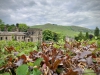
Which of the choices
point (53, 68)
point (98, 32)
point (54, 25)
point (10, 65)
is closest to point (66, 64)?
point (53, 68)

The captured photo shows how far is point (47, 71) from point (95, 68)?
42 cm

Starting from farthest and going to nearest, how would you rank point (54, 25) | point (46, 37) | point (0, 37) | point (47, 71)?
1. point (54, 25)
2. point (46, 37)
3. point (0, 37)
4. point (47, 71)

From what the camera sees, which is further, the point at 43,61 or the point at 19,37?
the point at 19,37

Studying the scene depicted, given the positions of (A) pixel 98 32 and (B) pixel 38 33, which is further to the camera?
(A) pixel 98 32

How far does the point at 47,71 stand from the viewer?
1.24 metres

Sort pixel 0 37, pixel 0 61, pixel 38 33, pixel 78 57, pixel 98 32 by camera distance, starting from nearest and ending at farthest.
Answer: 1. pixel 0 61
2. pixel 78 57
3. pixel 0 37
4. pixel 38 33
5. pixel 98 32

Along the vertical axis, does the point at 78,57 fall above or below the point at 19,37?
above

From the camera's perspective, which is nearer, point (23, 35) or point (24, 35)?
point (23, 35)

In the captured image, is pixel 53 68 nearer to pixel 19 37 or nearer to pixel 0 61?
pixel 0 61

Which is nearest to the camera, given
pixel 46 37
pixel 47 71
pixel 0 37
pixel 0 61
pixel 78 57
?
pixel 47 71

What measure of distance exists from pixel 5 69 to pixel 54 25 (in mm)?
184837

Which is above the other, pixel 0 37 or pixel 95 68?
pixel 95 68

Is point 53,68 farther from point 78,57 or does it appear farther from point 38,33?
point 38,33

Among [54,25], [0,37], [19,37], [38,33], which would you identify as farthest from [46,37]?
[54,25]
